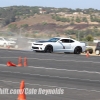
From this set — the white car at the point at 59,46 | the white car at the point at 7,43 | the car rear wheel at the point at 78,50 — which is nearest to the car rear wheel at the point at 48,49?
the white car at the point at 59,46

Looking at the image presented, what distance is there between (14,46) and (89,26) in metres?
63.2

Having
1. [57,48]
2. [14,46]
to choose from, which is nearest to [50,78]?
[57,48]

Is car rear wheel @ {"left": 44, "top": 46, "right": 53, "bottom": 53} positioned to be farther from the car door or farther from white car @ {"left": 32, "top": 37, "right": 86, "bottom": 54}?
the car door

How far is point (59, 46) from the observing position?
1619 inches

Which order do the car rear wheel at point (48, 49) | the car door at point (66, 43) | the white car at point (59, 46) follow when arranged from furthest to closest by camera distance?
the car door at point (66, 43) → the car rear wheel at point (48, 49) → the white car at point (59, 46)

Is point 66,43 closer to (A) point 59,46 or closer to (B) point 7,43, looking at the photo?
(A) point 59,46

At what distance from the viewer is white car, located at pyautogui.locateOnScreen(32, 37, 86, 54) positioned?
40.4 meters

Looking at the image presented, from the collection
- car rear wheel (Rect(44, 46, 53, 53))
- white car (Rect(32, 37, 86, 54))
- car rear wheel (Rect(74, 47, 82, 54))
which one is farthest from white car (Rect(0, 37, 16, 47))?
car rear wheel (Rect(44, 46, 53, 53))

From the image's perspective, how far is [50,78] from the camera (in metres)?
19.8

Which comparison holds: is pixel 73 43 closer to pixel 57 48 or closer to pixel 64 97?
pixel 57 48

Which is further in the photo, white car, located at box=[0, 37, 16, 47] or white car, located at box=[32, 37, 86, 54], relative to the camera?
white car, located at box=[0, 37, 16, 47]

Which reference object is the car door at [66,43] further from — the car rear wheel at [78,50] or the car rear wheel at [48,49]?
the car rear wheel at [48,49]

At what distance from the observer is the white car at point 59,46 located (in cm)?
4041

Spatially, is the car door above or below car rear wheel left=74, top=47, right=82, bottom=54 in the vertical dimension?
above
